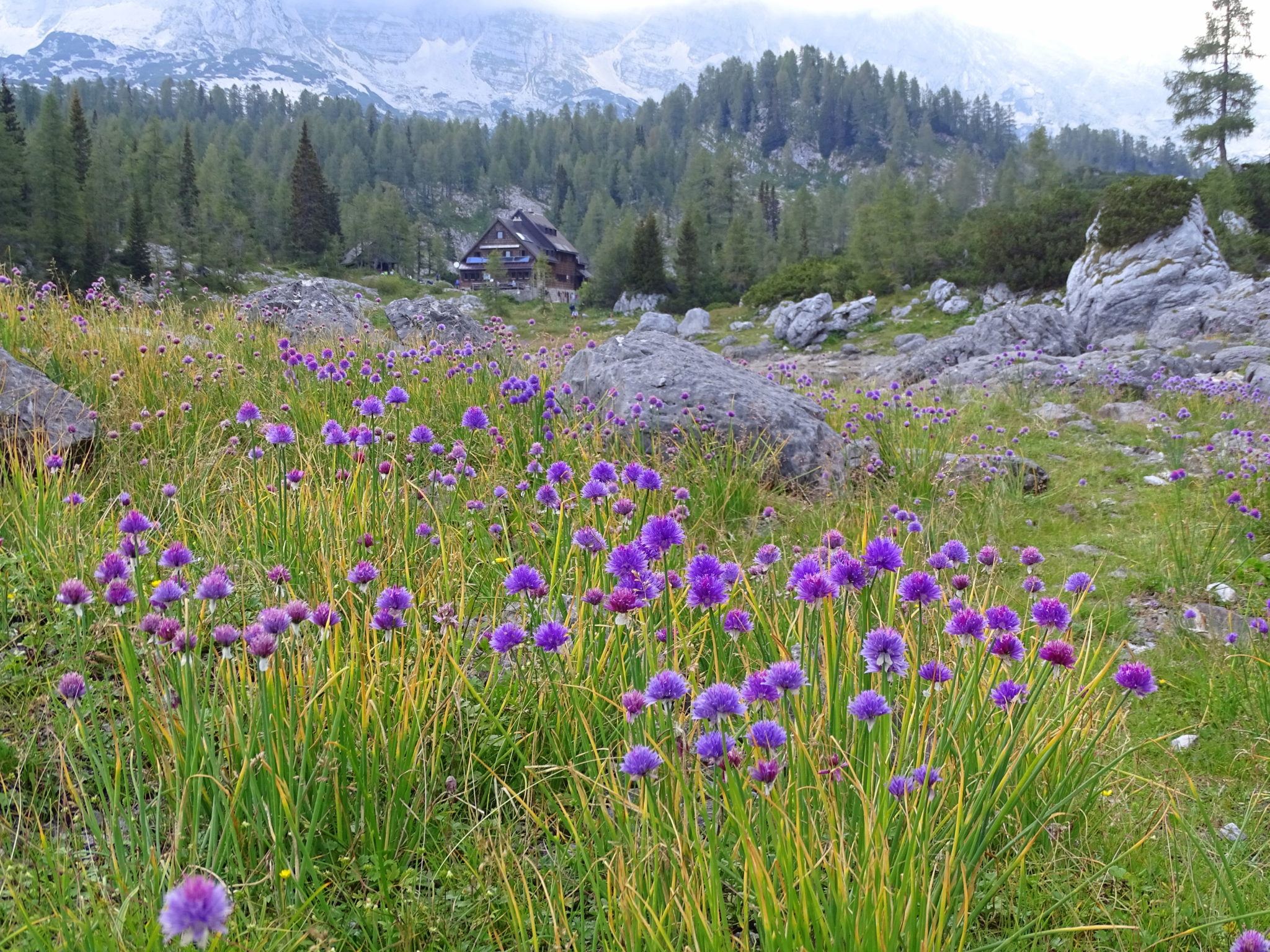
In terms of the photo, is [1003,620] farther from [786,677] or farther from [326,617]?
[326,617]

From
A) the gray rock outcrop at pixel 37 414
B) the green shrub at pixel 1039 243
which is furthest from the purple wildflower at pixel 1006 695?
the green shrub at pixel 1039 243

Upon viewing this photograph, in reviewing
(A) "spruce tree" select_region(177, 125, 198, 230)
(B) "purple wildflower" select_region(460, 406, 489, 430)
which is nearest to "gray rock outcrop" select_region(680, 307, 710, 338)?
(B) "purple wildflower" select_region(460, 406, 489, 430)

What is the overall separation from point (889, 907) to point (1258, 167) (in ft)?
143

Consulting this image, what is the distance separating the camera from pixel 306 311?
37.8ft

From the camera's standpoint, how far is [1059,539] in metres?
5.49

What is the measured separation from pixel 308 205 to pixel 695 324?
153 feet

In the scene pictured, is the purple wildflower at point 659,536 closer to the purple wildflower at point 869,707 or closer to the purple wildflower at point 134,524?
the purple wildflower at point 869,707

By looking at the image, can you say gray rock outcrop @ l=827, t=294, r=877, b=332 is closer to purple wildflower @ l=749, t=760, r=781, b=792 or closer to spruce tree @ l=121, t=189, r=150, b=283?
purple wildflower @ l=749, t=760, r=781, b=792

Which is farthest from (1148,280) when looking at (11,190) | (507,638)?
(11,190)

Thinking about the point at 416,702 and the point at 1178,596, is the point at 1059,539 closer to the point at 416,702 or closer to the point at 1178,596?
the point at 1178,596

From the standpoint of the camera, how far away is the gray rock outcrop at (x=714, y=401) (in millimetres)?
6160

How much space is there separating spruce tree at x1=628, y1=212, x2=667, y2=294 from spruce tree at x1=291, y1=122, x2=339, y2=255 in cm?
3298

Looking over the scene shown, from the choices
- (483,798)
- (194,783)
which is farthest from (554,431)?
(194,783)

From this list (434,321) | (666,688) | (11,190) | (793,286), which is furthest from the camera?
(11,190)
